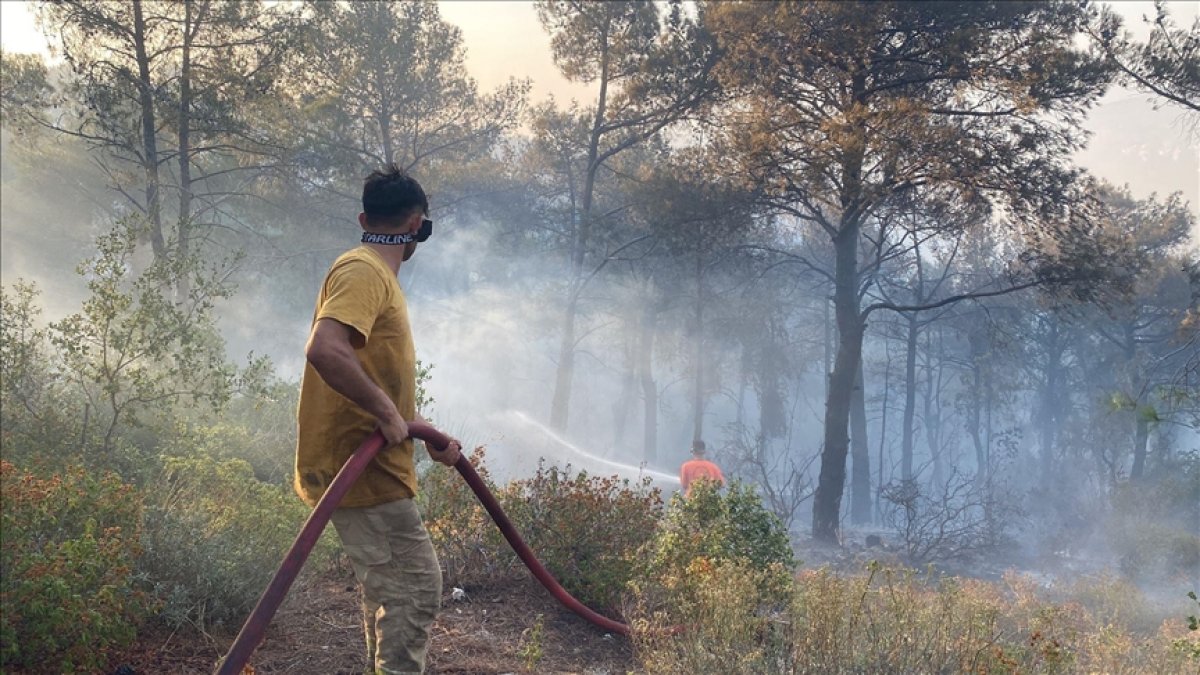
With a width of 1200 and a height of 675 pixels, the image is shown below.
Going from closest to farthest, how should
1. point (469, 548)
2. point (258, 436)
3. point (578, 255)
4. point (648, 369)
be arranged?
point (469, 548) < point (258, 436) < point (578, 255) < point (648, 369)

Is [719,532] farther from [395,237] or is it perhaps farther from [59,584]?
[59,584]

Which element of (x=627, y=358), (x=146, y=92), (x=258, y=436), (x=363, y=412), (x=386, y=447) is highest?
(x=627, y=358)

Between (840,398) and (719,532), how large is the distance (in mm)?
11468

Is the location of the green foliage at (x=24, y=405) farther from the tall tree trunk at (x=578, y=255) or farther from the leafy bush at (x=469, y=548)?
the tall tree trunk at (x=578, y=255)

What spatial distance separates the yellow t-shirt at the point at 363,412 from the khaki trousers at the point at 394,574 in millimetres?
83

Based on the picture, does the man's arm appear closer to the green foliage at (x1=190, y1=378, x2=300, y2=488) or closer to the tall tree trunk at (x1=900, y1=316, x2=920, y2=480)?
the green foliage at (x1=190, y1=378, x2=300, y2=488)

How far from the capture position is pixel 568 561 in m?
A: 5.78

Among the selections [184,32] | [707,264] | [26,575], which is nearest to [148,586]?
[26,575]

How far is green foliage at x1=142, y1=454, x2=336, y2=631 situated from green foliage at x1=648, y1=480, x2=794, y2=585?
84.9 inches

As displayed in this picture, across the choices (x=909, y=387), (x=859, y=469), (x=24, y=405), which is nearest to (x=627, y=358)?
(x=909, y=387)

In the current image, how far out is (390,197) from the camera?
3.39 m

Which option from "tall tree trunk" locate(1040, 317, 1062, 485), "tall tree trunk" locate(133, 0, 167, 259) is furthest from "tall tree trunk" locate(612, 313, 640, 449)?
"tall tree trunk" locate(133, 0, 167, 259)

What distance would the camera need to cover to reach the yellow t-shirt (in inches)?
126

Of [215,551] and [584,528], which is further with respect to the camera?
[584,528]
